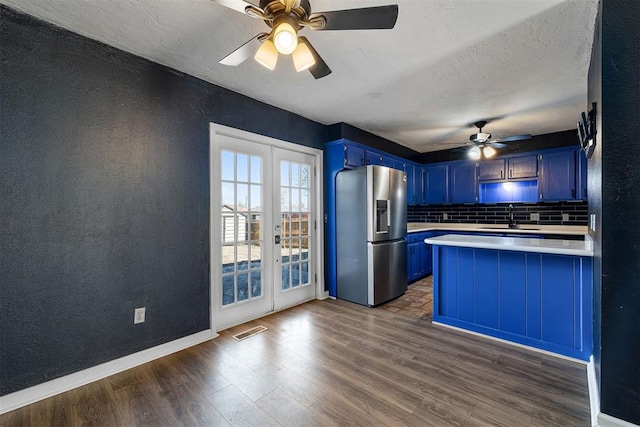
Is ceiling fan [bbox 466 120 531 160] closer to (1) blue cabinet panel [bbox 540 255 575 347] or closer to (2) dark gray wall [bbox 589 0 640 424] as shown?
(1) blue cabinet panel [bbox 540 255 575 347]

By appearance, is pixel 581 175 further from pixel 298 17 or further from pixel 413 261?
pixel 298 17

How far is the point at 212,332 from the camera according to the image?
2.71 meters

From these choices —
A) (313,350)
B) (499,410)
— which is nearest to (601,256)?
(499,410)

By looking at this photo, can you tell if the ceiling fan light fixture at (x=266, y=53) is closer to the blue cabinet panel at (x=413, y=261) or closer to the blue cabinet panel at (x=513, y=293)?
the blue cabinet panel at (x=513, y=293)

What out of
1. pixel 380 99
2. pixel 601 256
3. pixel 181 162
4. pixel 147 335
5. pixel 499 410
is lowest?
pixel 499 410

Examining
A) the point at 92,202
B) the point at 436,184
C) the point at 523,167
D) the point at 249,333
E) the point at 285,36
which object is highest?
the point at 285,36

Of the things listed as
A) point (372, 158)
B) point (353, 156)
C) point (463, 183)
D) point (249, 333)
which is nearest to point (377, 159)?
point (372, 158)

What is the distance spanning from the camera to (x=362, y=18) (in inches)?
54.8

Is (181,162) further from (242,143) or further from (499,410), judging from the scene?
(499,410)

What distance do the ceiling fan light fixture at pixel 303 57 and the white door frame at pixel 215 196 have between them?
1411 mm

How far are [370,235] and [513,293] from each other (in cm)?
157

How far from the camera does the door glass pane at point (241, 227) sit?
9.65 ft

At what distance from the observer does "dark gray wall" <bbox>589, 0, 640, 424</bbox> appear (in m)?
1.44

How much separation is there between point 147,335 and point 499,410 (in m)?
2.57
